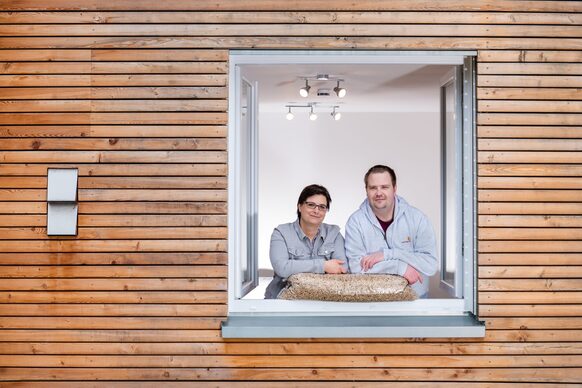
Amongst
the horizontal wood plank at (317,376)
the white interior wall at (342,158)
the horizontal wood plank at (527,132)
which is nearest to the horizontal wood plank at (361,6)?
the horizontal wood plank at (527,132)

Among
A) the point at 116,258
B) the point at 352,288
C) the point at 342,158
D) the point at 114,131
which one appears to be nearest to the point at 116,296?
the point at 116,258

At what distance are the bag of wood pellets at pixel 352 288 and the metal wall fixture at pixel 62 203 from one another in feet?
4.99

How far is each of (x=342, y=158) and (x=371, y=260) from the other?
6379 mm

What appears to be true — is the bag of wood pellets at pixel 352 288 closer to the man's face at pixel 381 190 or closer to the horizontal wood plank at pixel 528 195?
the man's face at pixel 381 190

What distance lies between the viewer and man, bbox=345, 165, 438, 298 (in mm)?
4395

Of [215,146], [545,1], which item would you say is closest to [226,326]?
[215,146]

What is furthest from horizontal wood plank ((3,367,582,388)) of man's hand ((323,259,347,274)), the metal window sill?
man's hand ((323,259,347,274))

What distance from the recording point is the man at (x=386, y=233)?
14.4 ft

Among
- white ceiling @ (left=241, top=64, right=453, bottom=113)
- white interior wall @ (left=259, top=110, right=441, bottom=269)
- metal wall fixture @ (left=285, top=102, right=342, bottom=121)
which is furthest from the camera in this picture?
white interior wall @ (left=259, top=110, right=441, bottom=269)

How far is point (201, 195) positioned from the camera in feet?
13.8

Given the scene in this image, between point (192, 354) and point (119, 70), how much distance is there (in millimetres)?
1940

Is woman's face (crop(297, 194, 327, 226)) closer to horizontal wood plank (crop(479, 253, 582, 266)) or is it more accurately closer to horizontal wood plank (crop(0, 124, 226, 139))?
horizontal wood plank (crop(0, 124, 226, 139))

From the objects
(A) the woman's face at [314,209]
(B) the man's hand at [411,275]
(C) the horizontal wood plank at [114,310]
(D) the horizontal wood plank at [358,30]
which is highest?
(D) the horizontal wood plank at [358,30]

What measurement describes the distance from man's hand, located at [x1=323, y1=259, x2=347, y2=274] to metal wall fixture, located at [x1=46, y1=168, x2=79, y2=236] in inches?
66.7
